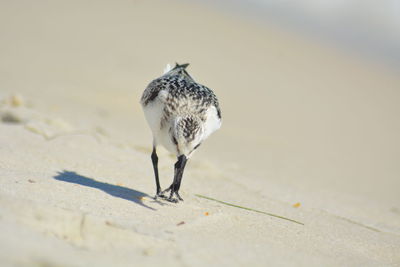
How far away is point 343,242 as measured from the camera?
5.54 m

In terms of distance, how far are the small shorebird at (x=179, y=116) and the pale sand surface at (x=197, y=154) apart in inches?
21.6

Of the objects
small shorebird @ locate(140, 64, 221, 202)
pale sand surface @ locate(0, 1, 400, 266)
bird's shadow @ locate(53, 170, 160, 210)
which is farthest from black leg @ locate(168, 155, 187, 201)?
bird's shadow @ locate(53, 170, 160, 210)

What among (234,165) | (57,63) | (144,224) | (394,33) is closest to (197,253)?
(144,224)

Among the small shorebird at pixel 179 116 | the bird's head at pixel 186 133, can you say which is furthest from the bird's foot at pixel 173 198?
the bird's head at pixel 186 133

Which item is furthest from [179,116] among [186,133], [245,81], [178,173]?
[245,81]

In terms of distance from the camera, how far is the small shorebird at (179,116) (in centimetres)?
572

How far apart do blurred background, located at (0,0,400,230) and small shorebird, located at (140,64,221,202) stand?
198cm

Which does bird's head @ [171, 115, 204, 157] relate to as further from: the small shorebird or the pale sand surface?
the pale sand surface

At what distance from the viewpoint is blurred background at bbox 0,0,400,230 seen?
1016 cm

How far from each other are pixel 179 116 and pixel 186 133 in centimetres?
29

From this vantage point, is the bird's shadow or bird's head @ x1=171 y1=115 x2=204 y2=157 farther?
the bird's shadow

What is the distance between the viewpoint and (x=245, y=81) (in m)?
16.9

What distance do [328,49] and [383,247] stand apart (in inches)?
781

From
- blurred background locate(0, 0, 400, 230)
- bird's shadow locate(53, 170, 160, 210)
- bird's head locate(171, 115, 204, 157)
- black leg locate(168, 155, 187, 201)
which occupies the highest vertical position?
blurred background locate(0, 0, 400, 230)
